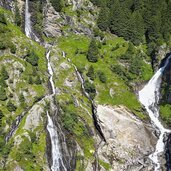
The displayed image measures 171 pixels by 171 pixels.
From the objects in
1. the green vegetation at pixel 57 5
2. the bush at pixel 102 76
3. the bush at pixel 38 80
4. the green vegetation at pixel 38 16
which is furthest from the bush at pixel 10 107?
the green vegetation at pixel 57 5

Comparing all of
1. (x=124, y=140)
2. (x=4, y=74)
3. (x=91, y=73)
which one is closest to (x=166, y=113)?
(x=124, y=140)

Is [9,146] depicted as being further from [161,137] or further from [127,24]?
[127,24]

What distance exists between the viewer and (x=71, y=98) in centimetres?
10856

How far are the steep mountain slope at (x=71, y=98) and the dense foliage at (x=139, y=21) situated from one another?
5000 mm

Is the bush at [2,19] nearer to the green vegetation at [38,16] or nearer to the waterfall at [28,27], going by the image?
the waterfall at [28,27]

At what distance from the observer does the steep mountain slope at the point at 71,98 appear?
319 feet

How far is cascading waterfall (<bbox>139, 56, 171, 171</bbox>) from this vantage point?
10139cm

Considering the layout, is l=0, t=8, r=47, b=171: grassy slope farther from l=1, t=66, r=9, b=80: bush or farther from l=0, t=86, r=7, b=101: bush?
l=1, t=66, r=9, b=80: bush

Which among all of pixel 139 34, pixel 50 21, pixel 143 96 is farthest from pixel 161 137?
pixel 50 21

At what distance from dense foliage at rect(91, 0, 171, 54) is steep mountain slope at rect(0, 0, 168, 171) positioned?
5.00 metres

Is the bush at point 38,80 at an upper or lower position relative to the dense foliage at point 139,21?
lower

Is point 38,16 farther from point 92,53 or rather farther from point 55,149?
point 55,149

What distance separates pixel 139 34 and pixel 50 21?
32492mm

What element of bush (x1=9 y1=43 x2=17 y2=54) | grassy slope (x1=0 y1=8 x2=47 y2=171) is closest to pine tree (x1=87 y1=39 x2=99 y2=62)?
grassy slope (x1=0 y1=8 x2=47 y2=171)
